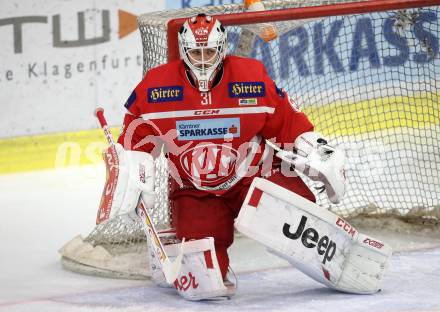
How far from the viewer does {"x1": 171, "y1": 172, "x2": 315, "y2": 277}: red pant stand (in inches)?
186

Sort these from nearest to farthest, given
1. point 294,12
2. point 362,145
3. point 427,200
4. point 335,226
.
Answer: point 335,226 < point 294,12 < point 427,200 < point 362,145

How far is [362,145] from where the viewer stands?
7.05m

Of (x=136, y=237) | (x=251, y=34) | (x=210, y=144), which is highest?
(x=251, y=34)

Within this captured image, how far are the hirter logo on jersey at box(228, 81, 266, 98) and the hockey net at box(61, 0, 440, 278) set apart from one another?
695mm

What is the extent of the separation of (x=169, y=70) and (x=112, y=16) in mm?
2890

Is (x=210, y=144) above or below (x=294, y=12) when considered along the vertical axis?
below

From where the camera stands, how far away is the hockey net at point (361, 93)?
545 centimetres

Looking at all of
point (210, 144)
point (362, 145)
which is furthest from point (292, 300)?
point (362, 145)

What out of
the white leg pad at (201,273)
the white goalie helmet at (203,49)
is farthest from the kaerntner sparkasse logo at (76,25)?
the white leg pad at (201,273)

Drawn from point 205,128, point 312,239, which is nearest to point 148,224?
point 205,128

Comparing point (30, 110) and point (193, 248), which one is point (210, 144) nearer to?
point (193, 248)

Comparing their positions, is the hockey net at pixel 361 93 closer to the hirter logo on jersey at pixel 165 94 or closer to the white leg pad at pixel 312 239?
the hirter logo on jersey at pixel 165 94

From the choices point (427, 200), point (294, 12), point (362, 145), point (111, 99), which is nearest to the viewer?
point (294, 12)

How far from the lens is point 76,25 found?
24.1 ft
